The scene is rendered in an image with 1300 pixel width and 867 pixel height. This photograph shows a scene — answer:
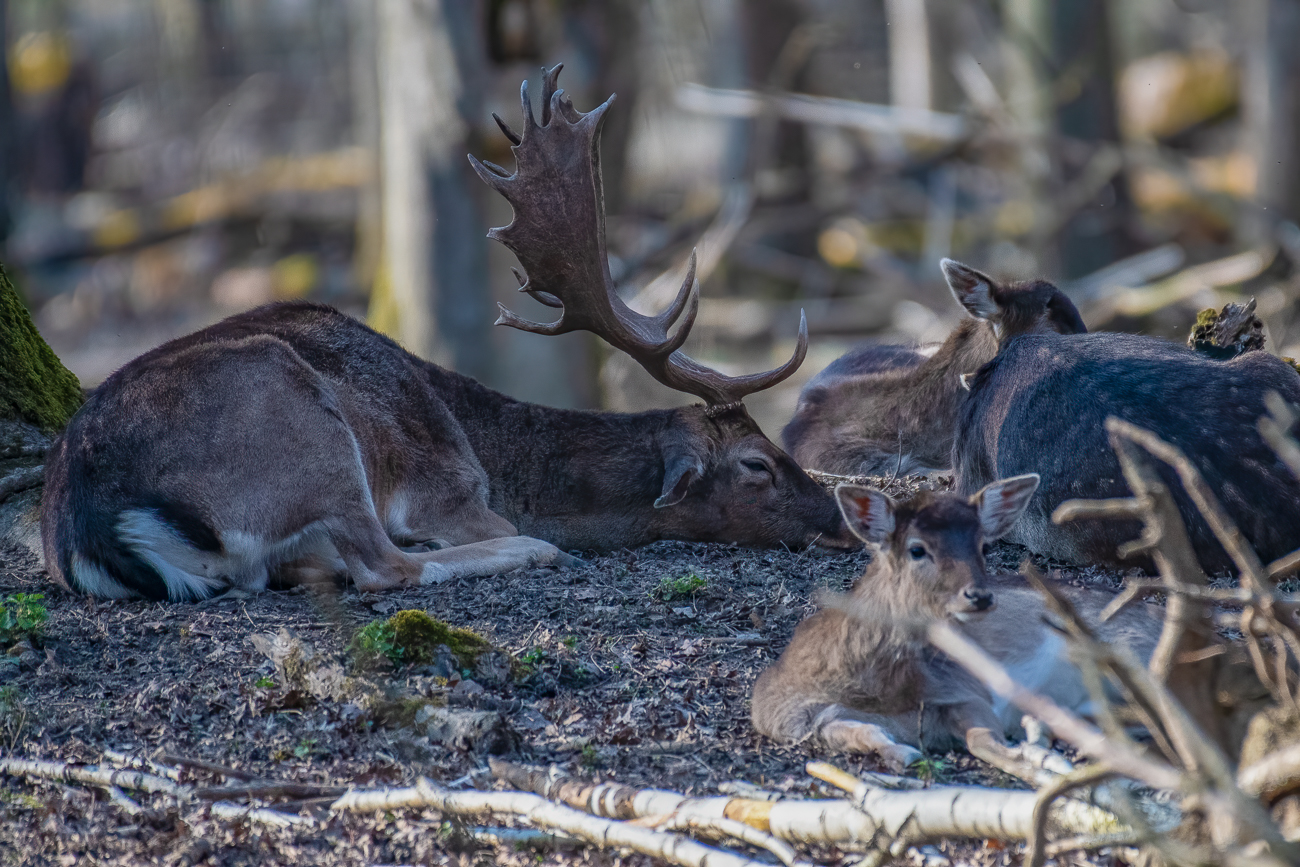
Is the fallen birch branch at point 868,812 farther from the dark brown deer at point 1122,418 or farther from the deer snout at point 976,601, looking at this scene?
the dark brown deer at point 1122,418

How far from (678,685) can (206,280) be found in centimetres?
2058

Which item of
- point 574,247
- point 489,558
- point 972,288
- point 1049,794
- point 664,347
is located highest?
point 574,247

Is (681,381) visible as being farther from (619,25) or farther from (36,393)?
(619,25)

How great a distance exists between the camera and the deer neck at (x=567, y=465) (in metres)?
7.18

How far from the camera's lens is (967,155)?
21.2 metres

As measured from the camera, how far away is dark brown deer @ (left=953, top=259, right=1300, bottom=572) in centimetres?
566

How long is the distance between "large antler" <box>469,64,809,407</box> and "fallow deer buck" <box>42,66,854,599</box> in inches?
0.4

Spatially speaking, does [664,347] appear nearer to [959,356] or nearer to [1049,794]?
[959,356]

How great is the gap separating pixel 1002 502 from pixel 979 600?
0.51m

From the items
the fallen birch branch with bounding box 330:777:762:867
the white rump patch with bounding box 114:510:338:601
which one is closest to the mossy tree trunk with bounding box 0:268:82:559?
the white rump patch with bounding box 114:510:338:601

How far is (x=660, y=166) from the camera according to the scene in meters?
27.7

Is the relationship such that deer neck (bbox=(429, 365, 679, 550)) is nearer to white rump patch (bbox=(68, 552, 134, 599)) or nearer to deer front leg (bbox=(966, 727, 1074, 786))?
white rump patch (bbox=(68, 552, 134, 599))

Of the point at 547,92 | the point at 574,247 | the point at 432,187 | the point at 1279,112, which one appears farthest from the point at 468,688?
the point at 1279,112

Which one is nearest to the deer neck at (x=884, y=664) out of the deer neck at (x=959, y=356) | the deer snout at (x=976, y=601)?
the deer snout at (x=976, y=601)
